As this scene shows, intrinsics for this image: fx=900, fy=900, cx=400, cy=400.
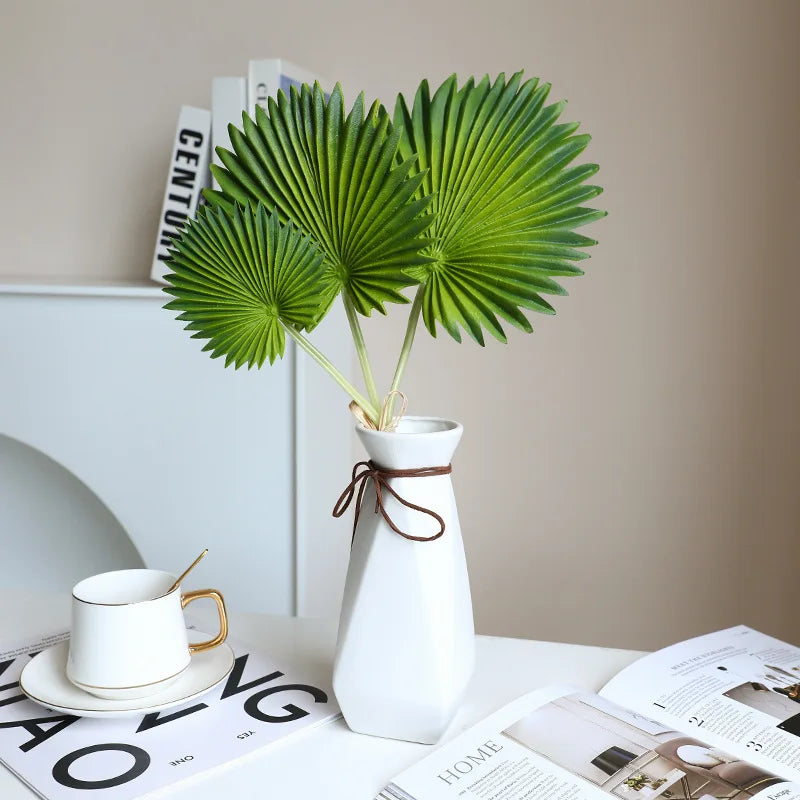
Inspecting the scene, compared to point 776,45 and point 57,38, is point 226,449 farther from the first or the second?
point 776,45

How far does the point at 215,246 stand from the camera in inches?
27.6

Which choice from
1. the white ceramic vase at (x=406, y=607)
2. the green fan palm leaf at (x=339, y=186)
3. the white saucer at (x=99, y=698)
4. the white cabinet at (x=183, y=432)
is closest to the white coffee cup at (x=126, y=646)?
the white saucer at (x=99, y=698)

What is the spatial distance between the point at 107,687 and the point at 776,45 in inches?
49.1

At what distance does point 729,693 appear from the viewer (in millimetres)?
772

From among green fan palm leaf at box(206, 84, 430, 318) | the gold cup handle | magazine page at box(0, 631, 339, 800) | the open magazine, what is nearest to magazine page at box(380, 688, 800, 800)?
the open magazine

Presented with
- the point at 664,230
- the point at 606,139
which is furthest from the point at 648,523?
the point at 606,139

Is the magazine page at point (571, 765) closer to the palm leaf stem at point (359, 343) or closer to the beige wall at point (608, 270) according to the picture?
the palm leaf stem at point (359, 343)

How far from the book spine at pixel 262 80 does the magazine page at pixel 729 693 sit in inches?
38.0

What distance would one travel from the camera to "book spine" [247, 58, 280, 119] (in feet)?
4.42

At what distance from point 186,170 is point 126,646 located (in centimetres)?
95

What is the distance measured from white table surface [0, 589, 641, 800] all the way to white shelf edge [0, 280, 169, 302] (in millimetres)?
550

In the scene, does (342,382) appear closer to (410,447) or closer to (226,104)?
(410,447)

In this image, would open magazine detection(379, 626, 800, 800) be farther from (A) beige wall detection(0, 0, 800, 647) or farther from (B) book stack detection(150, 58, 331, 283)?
(B) book stack detection(150, 58, 331, 283)

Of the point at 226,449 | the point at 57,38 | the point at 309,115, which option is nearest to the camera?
the point at 309,115
